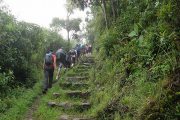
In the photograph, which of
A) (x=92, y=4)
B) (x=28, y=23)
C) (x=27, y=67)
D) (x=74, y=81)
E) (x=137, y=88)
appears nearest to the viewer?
(x=137, y=88)

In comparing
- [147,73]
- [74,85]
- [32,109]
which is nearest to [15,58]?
[74,85]

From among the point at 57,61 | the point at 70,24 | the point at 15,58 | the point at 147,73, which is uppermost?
the point at 70,24

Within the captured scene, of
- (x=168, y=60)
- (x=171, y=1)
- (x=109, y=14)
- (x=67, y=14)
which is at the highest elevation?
(x=67, y=14)

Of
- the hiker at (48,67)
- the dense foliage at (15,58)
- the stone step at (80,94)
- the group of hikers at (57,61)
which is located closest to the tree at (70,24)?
the group of hikers at (57,61)

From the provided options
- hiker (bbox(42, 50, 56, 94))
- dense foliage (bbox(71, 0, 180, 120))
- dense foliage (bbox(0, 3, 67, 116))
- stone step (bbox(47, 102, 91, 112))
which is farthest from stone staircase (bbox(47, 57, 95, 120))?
dense foliage (bbox(0, 3, 67, 116))

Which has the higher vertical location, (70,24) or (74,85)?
(70,24)

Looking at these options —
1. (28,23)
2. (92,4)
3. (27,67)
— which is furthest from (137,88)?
(92,4)

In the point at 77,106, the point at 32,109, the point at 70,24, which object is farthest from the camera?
the point at 70,24

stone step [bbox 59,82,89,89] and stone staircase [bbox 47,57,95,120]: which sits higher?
stone step [bbox 59,82,89,89]

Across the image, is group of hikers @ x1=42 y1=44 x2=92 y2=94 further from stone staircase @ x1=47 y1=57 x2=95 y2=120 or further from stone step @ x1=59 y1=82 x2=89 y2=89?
stone step @ x1=59 y1=82 x2=89 y2=89

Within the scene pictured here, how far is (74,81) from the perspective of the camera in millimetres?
12508

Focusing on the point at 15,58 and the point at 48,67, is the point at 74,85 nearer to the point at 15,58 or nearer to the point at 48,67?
the point at 48,67

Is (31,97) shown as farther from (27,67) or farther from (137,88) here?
(137,88)

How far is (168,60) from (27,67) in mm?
8832
